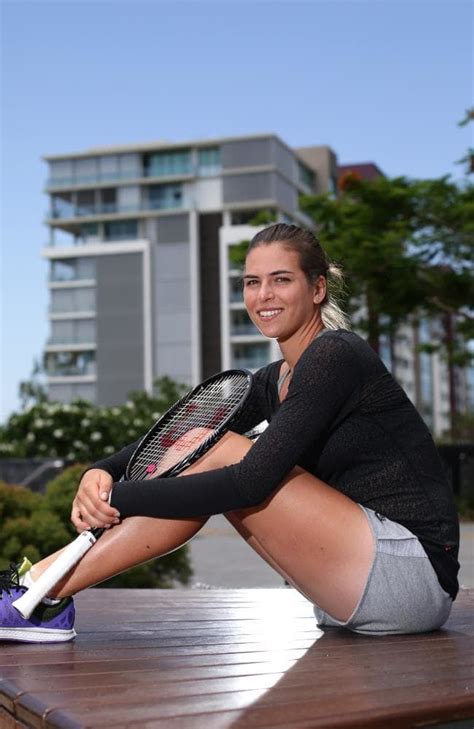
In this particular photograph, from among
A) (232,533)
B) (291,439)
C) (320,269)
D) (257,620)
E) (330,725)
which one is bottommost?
(232,533)

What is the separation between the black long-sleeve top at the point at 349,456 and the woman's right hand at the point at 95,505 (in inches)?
1.2

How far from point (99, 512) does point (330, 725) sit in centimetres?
108

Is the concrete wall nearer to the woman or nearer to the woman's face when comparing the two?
the woman's face

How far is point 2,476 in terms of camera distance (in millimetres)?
16734

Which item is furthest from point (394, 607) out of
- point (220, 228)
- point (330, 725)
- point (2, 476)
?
point (220, 228)

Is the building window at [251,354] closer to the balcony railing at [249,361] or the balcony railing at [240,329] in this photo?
the balcony railing at [249,361]

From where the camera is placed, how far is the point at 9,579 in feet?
9.20

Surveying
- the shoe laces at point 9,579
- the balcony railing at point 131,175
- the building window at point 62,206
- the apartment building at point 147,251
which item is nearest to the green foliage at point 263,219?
the shoe laces at point 9,579

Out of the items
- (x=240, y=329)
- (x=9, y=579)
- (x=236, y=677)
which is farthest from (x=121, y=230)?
(x=236, y=677)

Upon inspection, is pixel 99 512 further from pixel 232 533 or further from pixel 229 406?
pixel 232 533

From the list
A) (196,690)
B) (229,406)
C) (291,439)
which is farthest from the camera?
(229,406)

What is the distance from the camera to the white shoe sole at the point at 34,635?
275 cm

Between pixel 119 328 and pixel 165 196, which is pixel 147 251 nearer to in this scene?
pixel 165 196

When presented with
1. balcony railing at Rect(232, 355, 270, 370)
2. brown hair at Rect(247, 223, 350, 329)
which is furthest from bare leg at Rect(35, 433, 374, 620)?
balcony railing at Rect(232, 355, 270, 370)
